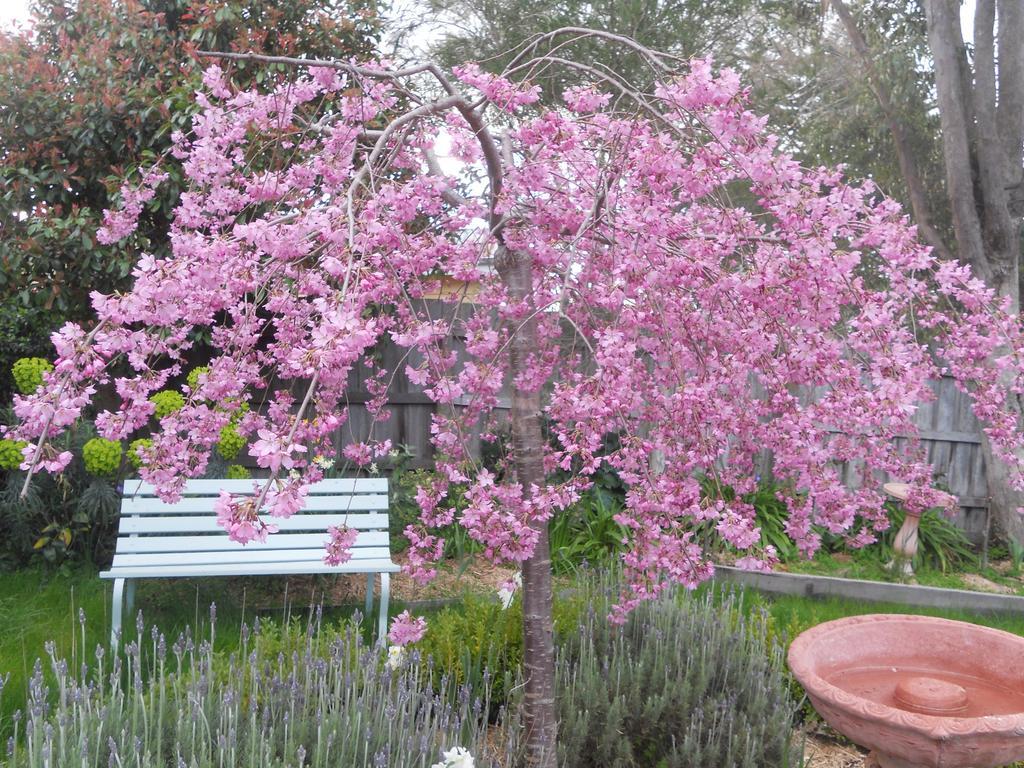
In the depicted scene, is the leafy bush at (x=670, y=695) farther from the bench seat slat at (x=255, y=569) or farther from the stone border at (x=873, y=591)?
the stone border at (x=873, y=591)

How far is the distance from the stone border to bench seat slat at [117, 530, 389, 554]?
80.2 inches

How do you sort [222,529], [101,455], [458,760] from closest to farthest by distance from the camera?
[458,760]
[222,529]
[101,455]

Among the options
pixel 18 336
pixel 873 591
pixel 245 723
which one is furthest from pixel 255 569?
pixel 873 591

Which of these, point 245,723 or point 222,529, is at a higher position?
point 222,529

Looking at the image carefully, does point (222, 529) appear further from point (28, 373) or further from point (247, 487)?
point (28, 373)

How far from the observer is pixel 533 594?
2.40 m

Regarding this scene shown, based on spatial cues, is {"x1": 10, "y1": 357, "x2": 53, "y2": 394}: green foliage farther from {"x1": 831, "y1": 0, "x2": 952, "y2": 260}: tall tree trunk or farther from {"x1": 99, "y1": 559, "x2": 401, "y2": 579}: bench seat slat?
{"x1": 831, "y1": 0, "x2": 952, "y2": 260}: tall tree trunk

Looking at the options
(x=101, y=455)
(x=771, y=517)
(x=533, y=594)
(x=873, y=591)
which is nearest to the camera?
(x=533, y=594)

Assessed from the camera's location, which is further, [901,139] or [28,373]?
[901,139]

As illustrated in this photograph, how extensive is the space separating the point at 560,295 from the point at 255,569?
2032 mm

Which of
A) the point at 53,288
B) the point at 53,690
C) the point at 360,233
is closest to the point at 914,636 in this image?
the point at 360,233

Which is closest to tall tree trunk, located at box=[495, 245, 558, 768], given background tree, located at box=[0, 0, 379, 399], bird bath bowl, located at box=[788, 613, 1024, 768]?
bird bath bowl, located at box=[788, 613, 1024, 768]

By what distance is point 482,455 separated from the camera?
6023mm

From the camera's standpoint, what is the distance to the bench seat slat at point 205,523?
12.9ft
